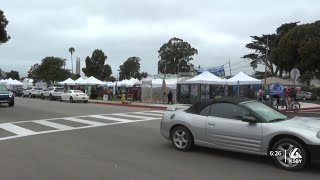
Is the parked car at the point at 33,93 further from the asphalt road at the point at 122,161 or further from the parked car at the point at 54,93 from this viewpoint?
the asphalt road at the point at 122,161

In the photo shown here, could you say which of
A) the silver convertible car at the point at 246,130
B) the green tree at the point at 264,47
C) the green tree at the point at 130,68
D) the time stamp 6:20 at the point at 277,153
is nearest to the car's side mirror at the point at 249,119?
the silver convertible car at the point at 246,130

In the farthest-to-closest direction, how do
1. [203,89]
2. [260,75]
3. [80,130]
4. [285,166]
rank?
[260,75]
[203,89]
[80,130]
[285,166]

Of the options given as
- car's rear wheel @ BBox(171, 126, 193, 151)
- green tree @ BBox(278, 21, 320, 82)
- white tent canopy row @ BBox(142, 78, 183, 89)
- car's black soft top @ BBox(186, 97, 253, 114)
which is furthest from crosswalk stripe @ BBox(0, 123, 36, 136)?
green tree @ BBox(278, 21, 320, 82)

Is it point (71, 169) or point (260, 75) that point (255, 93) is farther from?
point (260, 75)

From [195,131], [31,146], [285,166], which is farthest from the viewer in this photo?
[31,146]

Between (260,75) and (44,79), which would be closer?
(44,79)

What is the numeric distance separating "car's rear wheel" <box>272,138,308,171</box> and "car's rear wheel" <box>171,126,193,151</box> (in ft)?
7.38

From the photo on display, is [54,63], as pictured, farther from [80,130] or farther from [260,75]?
[80,130]

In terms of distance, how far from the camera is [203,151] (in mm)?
10047

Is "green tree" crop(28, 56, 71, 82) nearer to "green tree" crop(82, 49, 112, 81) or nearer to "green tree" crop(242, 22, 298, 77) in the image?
"green tree" crop(82, 49, 112, 81)

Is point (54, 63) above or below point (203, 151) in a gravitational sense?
above

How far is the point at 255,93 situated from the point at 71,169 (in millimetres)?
34298

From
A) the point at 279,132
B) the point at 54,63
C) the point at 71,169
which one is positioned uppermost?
the point at 54,63

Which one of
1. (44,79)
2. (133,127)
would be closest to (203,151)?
(133,127)
